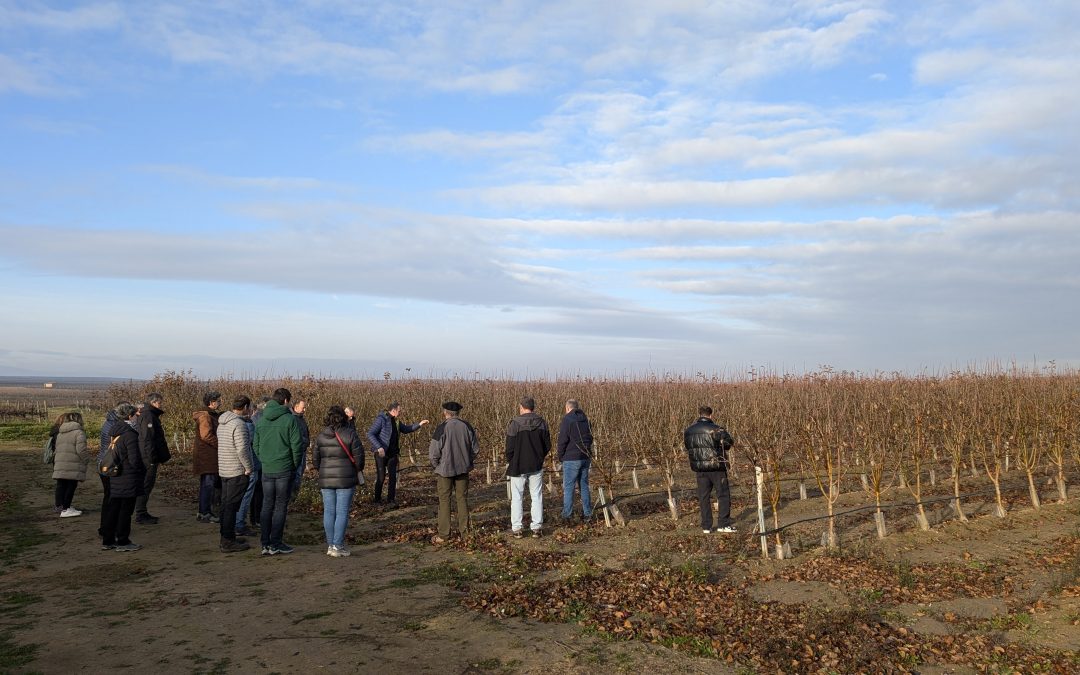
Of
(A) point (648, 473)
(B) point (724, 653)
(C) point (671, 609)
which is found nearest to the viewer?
(B) point (724, 653)

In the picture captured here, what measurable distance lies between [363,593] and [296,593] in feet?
2.35

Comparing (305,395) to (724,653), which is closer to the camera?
(724,653)

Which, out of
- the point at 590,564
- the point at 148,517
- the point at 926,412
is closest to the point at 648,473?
the point at 926,412

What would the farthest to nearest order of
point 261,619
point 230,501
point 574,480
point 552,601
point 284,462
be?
1. point 574,480
2. point 230,501
3. point 284,462
4. point 552,601
5. point 261,619

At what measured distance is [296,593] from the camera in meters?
8.06

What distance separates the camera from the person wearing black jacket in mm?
9727

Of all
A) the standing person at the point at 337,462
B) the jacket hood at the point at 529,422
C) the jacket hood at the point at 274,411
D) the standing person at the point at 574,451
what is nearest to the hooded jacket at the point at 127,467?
the jacket hood at the point at 274,411

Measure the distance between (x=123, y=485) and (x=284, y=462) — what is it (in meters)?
2.32

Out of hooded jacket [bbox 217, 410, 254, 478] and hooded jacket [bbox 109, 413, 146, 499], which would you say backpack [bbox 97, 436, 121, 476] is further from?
hooded jacket [bbox 217, 410, 254, 478]

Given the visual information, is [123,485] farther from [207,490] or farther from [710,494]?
[710,494]

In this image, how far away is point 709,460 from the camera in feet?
35.0

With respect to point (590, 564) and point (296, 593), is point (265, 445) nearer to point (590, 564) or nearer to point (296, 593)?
point (296, 593)

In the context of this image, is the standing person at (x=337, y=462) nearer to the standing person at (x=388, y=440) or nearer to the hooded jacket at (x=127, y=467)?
the hooded jacket at (x=127, y=467)

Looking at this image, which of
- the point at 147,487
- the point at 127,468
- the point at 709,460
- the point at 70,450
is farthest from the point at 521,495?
the point at 70,450
